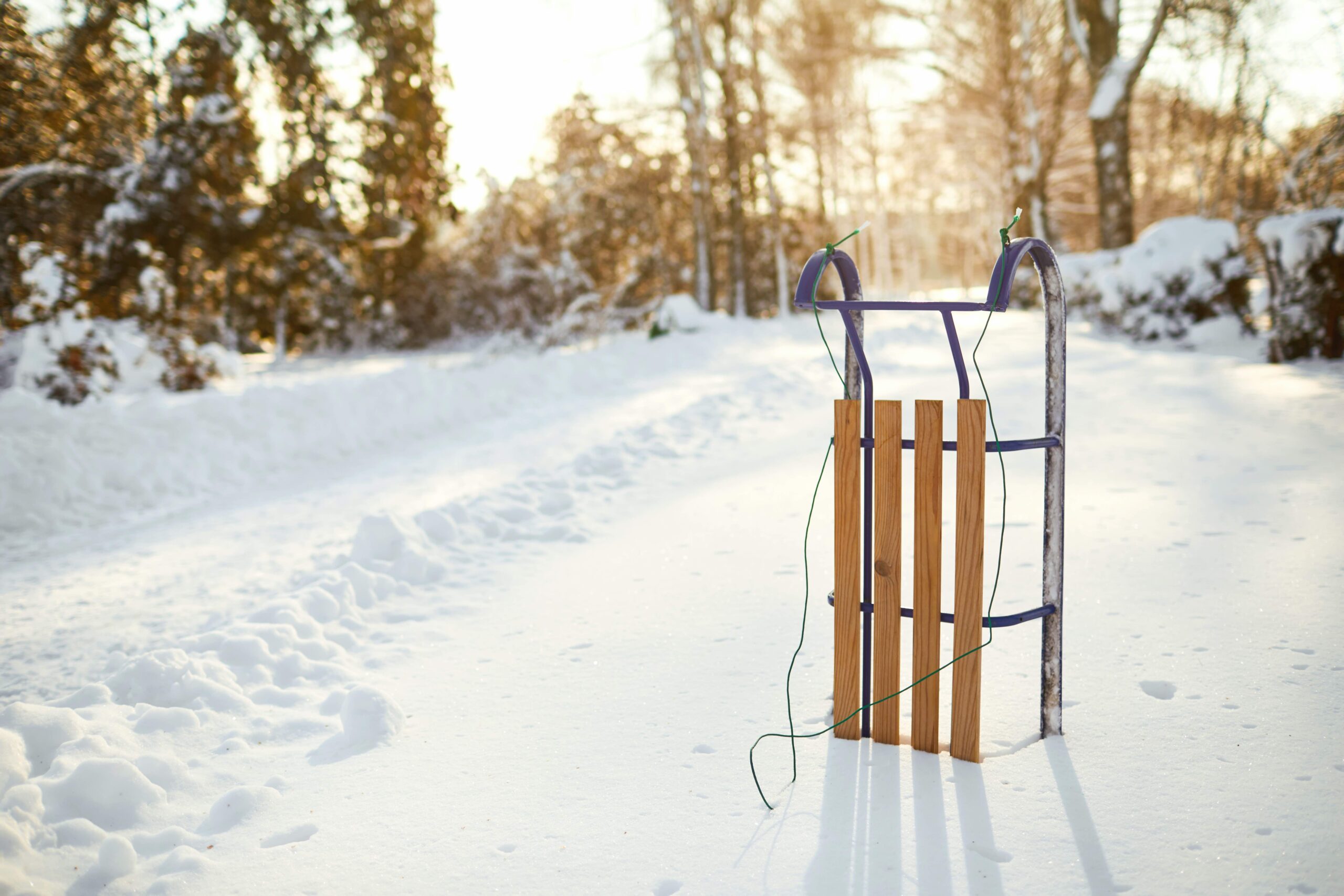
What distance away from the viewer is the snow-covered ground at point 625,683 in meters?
1.95

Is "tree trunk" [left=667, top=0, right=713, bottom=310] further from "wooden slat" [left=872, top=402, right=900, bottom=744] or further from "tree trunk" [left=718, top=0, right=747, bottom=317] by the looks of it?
"wooden slat" [left=872, top=402, right=900, bottom=744]

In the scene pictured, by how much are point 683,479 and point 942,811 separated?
12.2 ft

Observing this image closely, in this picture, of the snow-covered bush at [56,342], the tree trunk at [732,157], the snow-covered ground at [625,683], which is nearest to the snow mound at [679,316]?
the tree trunk at [732,157]

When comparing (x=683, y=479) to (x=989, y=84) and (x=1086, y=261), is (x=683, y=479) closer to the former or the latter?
(x=1086, y=261)

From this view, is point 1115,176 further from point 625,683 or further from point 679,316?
point 625,683

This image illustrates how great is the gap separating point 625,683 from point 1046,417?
5.35 feet

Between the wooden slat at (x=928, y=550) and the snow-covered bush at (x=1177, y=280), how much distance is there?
32.7 feet

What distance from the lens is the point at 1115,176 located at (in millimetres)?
12922

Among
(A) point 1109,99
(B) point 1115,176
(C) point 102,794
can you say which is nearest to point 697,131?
(A) point 1109,99

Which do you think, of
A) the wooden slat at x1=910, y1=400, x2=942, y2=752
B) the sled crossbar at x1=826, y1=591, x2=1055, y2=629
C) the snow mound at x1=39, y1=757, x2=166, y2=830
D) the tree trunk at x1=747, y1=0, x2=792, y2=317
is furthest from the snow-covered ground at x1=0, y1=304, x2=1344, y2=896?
the tree trunk at x1=747, y1=0, x2=792, y2=317

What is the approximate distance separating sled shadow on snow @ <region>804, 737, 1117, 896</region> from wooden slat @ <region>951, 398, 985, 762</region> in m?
0.12

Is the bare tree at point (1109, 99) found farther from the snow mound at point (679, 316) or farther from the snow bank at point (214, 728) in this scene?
the snow bank at point (214, 728)

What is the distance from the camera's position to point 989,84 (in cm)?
1914

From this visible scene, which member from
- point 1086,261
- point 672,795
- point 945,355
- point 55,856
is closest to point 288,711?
point 55,856
